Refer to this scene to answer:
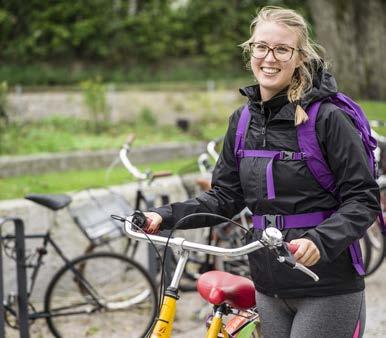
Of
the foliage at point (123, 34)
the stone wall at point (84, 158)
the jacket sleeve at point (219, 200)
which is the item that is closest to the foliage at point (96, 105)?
the stone wall at point (84, 158)

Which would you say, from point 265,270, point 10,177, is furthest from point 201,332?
point 10,177

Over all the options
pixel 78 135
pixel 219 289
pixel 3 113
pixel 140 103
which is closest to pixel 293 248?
pixel 219 289

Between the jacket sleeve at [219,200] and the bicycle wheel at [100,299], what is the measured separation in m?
2.48

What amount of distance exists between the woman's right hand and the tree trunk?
1059 centimetres

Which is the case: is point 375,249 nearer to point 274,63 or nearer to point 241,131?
point 241,131

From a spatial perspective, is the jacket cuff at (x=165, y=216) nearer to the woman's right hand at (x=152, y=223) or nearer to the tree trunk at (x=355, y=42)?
the woman's right hand at (x=152, y=223)

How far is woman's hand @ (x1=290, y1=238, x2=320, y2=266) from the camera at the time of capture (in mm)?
2406

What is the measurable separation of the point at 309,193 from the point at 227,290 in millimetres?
496

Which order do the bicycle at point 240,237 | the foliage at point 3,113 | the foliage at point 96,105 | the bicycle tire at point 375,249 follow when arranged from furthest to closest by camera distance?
1. the foliage at point 96,105
2. the foliage at point 3,113
3. the bicycle tire at point 375,249
4. the bicycle at point 240,237

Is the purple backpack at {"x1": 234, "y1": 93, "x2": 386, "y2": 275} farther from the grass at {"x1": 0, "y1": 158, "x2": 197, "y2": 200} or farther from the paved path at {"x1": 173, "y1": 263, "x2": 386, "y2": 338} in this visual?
the grass at {"x1": 0, "y1": 158, "x2": 197, "y2": 200}

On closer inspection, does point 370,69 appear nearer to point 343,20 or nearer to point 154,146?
point 343,20

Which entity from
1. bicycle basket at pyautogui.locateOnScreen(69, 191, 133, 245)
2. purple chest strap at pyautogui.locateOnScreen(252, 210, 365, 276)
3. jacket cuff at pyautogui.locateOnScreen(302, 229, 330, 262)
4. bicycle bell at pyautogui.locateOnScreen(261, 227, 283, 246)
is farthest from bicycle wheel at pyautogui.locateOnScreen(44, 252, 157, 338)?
bicycle bell at pyautogui.locateOnScreen(261, 227, 283, 246)

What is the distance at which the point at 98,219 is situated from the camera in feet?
18.8

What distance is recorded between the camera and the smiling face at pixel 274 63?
276 cm
